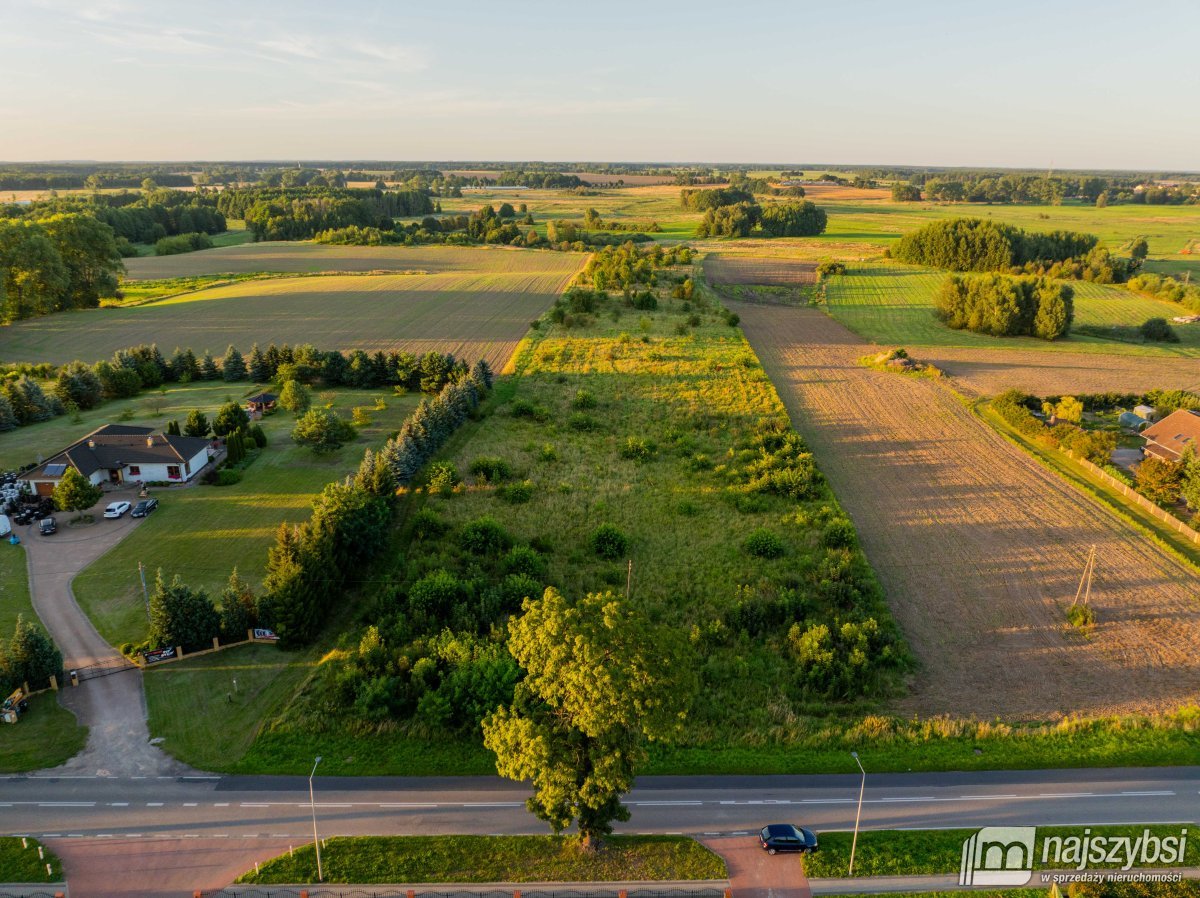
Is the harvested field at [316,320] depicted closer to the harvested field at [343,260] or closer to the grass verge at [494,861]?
the harvested field at [343,260]

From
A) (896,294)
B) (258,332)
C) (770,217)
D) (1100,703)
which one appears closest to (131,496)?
(258,332)

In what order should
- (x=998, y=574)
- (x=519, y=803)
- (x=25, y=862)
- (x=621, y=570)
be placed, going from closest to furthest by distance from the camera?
1. (x=25, y=862)
2. (x=519, y=803)
3. (x=621, y=570)
4. (x=998, y=574)

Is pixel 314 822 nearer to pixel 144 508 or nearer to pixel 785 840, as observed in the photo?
pixel 785 840

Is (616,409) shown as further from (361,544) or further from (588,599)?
(588,599)

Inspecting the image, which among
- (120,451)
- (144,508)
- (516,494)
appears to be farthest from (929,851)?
(120,451)

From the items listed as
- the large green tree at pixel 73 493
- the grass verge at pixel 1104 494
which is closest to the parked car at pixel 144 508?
the large green tree at pixel 73 493

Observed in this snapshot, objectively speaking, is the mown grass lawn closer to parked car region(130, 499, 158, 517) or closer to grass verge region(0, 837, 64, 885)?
grass verge region(0, 837, 64, 885)
